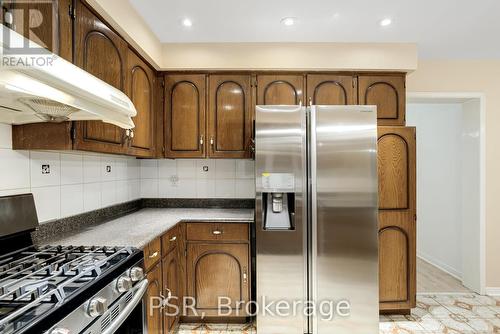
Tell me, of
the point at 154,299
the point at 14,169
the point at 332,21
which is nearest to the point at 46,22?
the point at 14,169

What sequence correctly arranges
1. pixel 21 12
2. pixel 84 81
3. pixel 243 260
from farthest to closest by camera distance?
pixel 243 260, pixel 21 12, pixel 84 81

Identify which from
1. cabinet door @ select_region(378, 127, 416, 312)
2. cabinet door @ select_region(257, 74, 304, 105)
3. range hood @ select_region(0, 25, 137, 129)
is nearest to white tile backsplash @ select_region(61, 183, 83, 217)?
range hood @ select_region(0, 25, 137, 129)

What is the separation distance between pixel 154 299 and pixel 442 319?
2444 millimetres

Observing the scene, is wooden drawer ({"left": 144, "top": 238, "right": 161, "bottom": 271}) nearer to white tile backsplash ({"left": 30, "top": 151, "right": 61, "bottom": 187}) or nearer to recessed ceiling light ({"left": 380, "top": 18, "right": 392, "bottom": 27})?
white tile backsplash ({"left": 30, "top": 151, "right": 61, "bottom": 187})

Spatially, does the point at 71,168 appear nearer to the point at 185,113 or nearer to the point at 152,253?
the point at 152,253

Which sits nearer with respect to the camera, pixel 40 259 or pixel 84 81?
pixel 84 81

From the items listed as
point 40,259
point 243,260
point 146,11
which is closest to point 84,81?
point 40,259

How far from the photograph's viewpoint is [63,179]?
1767mm

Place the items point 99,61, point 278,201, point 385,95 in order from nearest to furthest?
point 99,61 < point 278,201 < point 385,95

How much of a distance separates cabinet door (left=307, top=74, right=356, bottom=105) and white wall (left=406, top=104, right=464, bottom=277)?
5.81 feet

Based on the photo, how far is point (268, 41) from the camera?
249 centimetres

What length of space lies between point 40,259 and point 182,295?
49.4 inches

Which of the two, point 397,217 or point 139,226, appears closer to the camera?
point 139,226

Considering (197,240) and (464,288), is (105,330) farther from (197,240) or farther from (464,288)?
(464,288)
